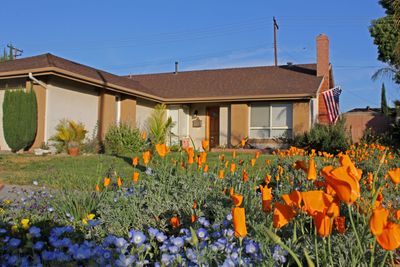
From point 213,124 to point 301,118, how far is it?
15.0 feet

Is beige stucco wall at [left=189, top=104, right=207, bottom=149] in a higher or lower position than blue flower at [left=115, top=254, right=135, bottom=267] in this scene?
higher

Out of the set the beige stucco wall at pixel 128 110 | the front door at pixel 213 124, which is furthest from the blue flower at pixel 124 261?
the front door at pixel 213 124

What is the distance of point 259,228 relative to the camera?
2336 millimetres

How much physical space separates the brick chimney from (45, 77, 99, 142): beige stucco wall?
401 inches

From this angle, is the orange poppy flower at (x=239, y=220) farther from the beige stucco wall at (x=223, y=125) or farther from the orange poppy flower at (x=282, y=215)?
the beige stucco wall at (x=223, y=125)

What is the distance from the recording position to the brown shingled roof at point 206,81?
1486 cm

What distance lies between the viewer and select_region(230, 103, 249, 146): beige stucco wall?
17.9m

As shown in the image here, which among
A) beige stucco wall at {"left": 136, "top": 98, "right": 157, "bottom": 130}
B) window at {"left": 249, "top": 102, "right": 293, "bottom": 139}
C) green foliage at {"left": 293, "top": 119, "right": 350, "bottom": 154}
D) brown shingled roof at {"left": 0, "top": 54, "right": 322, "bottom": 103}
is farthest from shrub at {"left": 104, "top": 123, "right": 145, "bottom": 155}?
green foliage at {"left": 293, "top": 119, "right": 350, "bottom": 154}

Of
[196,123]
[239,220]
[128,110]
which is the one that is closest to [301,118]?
[196,123]

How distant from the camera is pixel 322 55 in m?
18.4

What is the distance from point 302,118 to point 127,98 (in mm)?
7565

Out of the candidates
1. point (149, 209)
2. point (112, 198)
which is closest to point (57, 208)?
point (112, 198)

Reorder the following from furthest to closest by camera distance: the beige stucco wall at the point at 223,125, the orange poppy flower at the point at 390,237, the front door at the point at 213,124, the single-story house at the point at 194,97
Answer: the front door at the point at 213,124, the beige stucco wall at the point at 223,125, the single-story house at the point at 194,97, the orange poppy flower at the point at 390,237

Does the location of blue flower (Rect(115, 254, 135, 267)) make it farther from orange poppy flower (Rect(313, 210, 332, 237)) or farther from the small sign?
the small sign
